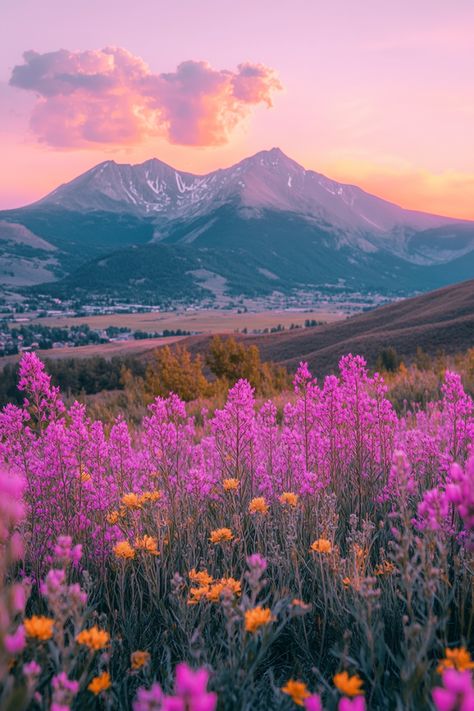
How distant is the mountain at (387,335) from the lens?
43.3 m

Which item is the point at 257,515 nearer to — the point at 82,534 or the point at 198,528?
the point at 198,528

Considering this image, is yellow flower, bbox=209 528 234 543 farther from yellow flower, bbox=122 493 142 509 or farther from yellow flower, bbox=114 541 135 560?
yellow flower, bbox=122 493 142 509

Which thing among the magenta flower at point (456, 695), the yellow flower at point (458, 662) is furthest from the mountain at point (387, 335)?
the magenta flower at point (456, 695)

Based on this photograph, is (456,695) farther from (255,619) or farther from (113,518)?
(113,518)

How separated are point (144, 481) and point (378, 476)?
7.40 feet

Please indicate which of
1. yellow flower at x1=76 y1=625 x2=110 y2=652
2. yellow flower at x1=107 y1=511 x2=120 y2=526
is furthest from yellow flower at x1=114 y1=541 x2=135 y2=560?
yellow flower at x1=76 y1=625 x2=110 y2=652

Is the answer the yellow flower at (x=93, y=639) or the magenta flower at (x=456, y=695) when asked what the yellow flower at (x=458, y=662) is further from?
the yellow flower at (x=93, y=639)

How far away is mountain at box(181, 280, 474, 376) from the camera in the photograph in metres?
43.3

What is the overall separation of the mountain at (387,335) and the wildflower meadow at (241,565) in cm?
3635

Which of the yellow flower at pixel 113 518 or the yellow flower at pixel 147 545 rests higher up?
the yellow flower at pixel 147 545

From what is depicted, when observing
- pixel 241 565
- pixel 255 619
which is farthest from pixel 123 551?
pixel 255 619

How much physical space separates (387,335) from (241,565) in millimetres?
47381

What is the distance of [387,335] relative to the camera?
4894 centimetres

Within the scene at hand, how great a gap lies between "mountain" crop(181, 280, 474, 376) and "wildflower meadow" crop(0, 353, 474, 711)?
119 feet
